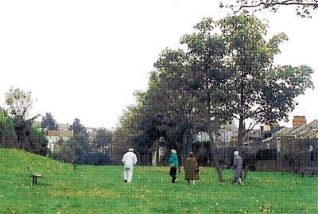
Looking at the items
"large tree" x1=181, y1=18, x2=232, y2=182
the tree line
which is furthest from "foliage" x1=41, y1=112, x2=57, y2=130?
"large tree" x1=181, y1=18, x2=232, y2=182

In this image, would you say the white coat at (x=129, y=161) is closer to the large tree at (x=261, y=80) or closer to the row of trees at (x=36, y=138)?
the large tree at (x=261, y=80)

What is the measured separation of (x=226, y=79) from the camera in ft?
142

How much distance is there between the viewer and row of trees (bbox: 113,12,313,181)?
4022 cm

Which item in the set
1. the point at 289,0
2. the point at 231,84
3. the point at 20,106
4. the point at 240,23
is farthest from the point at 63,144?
the point at 289,0

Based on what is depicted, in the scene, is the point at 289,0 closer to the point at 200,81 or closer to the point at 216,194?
the point at 216,194

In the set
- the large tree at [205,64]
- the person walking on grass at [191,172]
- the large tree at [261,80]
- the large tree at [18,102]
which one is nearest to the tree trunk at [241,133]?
the large tree at [261,80]

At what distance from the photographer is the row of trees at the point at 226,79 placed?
132 ft

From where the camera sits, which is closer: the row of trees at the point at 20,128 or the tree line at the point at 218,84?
the tree line at the point at 218,84

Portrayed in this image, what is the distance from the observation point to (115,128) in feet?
284

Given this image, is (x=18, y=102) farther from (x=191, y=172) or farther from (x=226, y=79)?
(x=191, y=172)

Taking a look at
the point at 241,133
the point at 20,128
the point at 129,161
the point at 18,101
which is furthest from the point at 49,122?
the point at 129,161

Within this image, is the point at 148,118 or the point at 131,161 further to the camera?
the point at 148,118

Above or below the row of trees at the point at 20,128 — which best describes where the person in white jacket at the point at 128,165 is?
below

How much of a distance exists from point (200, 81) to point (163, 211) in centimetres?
2555
